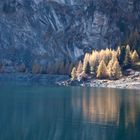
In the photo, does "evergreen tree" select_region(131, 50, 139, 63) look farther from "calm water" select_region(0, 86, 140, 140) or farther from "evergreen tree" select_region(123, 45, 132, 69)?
"calm water" select_region(0, 86, 140, 140)

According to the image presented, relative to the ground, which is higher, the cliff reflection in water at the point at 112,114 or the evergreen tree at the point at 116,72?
the evergreen tree at the point at 116,72

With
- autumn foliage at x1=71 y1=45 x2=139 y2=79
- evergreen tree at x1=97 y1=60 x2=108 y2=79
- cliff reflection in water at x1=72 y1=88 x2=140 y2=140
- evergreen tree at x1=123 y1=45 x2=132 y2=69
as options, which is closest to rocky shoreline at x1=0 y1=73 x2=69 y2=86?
autumn foliage at x1=71 y1=45 x2=139 y2=79

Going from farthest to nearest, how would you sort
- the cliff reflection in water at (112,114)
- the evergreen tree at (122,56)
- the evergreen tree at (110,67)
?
1. the evergreen tree at (122,56)
2. the evergreen tree at (110,67)
3. the cliff reflection in water at (112,114)

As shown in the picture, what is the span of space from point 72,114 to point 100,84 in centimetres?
8005

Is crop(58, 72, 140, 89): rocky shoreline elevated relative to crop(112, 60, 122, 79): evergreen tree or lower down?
lower down

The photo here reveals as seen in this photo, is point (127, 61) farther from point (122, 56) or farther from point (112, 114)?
point (112, 114)

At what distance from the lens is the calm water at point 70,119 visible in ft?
179

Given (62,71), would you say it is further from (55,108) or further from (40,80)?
(55,108)

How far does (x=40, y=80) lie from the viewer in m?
178

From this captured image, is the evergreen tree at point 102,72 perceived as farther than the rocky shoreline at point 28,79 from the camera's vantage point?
No

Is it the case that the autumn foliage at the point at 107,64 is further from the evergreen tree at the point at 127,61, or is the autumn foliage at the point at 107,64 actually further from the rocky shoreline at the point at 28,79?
the rocky shoreline at the point at 28,79

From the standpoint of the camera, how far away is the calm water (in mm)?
54531

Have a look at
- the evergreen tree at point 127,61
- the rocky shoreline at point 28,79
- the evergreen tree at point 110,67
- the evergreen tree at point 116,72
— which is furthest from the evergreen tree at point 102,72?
the rocky shoreline at point 28,79

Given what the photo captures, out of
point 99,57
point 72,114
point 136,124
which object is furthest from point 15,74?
point 136,124
